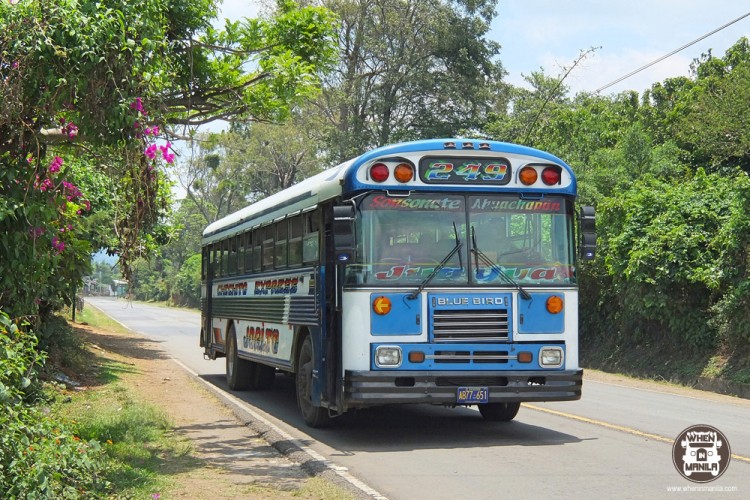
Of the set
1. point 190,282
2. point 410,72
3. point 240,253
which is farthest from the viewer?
point 190,282

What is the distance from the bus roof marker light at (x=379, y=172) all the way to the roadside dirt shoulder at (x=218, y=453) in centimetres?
326

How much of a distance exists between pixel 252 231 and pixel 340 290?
18.3ft

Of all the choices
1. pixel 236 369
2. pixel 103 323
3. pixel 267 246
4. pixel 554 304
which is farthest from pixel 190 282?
pixel 554 304

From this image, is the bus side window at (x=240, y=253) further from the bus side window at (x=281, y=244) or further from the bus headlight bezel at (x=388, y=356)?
the bus headlight bezel at (x=388, y=356)

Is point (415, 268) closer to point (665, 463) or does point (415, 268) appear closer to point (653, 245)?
point (665, 463)

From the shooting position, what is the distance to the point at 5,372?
6797 mm

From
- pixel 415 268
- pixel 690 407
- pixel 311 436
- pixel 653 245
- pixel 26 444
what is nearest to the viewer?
pixel 26 444

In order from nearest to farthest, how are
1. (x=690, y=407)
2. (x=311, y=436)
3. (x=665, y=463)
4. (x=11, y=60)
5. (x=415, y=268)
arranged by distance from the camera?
1. (x=11, y=60)
2. (x=665, y=463)
3. (x=415, y=268)
4. (x=311, y=436)
5. (x=690, y=407)

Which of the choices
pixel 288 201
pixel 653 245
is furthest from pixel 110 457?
pixel 653 245

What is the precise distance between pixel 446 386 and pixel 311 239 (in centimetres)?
291

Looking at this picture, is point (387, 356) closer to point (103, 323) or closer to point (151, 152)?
point (151, 152)

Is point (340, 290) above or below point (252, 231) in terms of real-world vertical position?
below

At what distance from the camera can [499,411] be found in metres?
12.7

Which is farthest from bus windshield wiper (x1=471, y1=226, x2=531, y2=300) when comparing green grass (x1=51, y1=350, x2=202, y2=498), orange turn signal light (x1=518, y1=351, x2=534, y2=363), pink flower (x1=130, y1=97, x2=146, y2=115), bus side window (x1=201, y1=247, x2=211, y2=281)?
bus side window (x1=201, y1=247, x2=211, y2=281)
